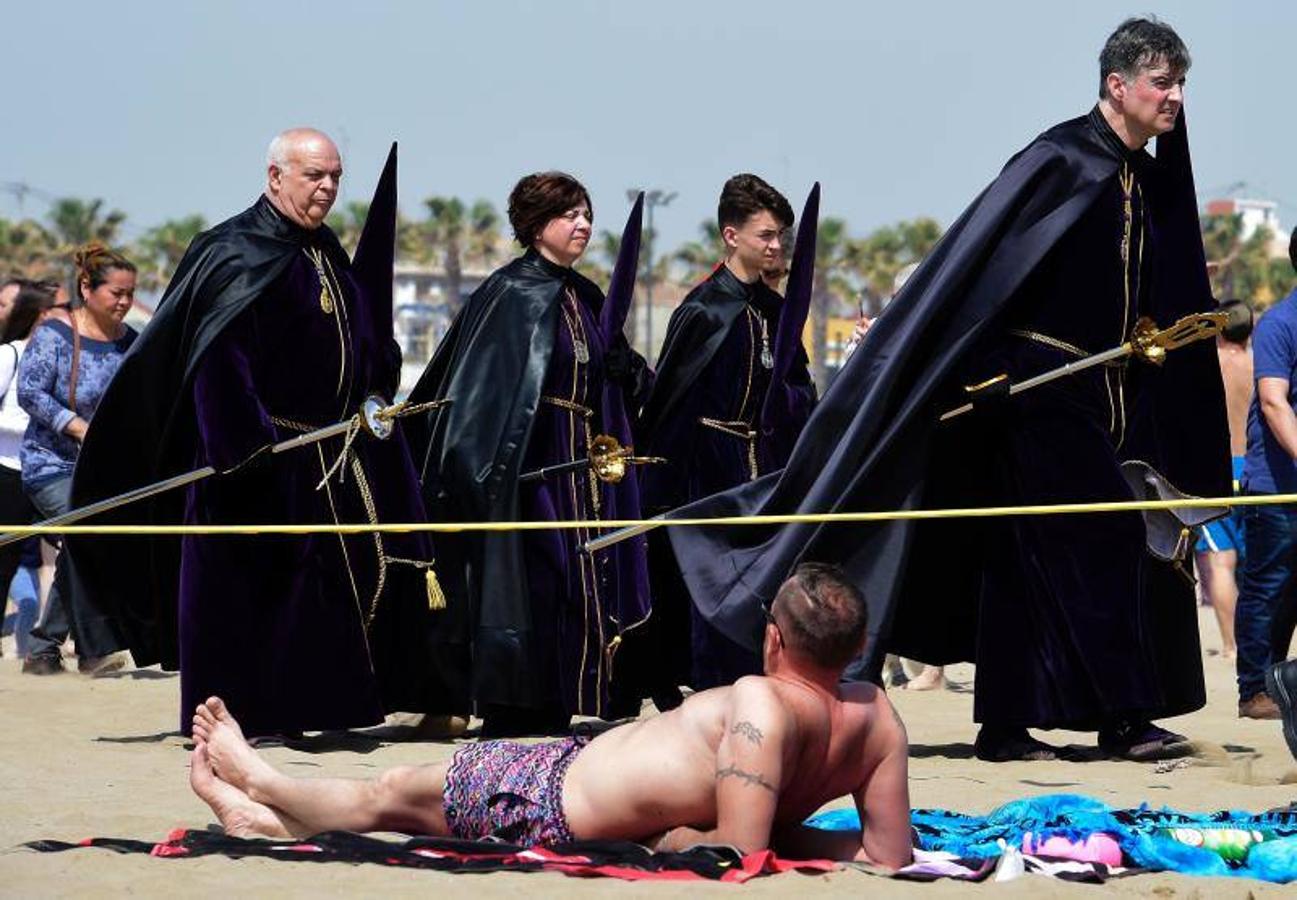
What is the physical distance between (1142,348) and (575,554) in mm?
2270

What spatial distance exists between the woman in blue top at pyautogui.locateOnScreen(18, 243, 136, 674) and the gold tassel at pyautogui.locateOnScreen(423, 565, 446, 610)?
2522 mm

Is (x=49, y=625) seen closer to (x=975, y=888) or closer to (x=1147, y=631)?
(x=1147, y=631)

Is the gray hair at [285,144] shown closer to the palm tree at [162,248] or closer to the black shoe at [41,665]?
the black shoe at [41,665]

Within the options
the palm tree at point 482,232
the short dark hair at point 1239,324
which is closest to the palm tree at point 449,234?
the palm tree at point 482,232

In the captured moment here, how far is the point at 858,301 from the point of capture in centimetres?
1112

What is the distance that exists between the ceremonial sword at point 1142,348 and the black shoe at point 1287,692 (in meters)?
1.54

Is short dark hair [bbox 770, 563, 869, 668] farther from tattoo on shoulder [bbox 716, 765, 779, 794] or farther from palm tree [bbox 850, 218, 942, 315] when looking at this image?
palm tree [bbox 850, 218, 942, 315]

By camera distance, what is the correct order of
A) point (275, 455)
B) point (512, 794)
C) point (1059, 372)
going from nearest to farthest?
point (512, 794)
point (1059, 372)
point (275, 455)

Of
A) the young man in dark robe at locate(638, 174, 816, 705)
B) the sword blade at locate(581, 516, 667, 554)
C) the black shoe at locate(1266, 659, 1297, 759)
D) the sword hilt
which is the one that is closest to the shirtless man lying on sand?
the black shoe at locate(1266, 659, 1297, 759)

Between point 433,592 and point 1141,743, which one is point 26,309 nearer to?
point 433,592

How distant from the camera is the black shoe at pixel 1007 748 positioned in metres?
8.38

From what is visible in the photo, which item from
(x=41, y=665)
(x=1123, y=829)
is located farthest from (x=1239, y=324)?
(x=1123, y=829)

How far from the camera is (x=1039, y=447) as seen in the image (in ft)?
27.2

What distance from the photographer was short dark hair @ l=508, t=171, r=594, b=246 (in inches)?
367
